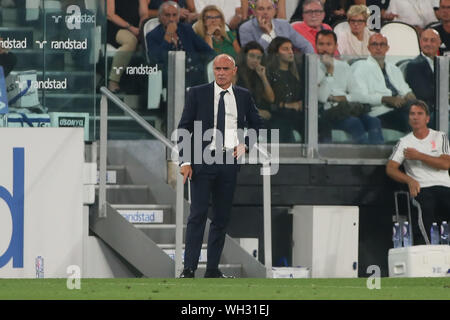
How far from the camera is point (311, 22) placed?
661 inches

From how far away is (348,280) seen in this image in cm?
1118

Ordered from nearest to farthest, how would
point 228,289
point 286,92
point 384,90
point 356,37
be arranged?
point 228,289 < point 286,92 < point 384,90 < point 356,37

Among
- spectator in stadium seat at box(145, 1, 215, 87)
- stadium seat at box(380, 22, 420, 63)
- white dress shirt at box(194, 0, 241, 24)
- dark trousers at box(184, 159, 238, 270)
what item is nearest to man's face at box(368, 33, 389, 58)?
stadium seat at box(380, 22, 420, 63)

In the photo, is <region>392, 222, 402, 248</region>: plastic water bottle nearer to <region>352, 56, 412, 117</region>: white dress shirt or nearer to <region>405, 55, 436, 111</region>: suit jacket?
<region>352, 56, 412, 117</region>: white dress shirt

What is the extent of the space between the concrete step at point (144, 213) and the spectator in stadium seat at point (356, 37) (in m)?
3.51

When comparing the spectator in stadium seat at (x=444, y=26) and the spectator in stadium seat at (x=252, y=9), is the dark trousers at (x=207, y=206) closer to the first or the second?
the spectator in stadium seat at (x=252, y=9)

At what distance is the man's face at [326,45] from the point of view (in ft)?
51.9

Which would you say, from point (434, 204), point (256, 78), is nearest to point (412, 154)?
point (434, 204)

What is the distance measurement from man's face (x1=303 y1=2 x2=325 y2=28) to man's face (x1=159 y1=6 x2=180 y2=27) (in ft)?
5.97

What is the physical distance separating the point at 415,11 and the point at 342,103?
3308 mm

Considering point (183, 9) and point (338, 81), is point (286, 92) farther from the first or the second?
point (183, 9)

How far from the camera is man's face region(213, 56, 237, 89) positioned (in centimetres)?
1113

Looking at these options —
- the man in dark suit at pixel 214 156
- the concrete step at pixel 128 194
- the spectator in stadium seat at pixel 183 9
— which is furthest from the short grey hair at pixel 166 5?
the man in dark suit at pixel 214 156

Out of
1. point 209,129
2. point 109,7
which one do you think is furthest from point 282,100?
point 209,129
